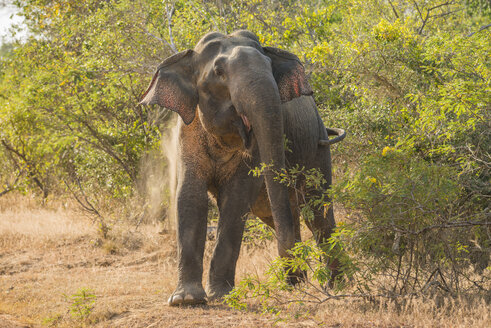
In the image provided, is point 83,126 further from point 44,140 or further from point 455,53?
point 455,53

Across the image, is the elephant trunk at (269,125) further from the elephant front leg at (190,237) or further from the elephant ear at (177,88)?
the elephant front leg at (190,237)

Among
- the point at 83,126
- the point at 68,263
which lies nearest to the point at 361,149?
the point at 68,263

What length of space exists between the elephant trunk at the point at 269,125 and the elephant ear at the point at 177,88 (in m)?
0.72

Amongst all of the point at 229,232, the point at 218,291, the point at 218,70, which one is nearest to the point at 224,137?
the point at 218,70

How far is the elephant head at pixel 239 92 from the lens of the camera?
6082 millimetres

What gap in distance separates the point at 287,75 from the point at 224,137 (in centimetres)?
101

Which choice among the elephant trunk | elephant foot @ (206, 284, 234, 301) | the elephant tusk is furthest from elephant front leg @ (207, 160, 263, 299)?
the elephant tusk

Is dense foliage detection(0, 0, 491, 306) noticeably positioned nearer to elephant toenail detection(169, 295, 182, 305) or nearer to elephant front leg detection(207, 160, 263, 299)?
elephant front leg detection(207, 160, 263, 299)

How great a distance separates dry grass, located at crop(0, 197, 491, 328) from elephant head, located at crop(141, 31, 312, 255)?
35.3 inches

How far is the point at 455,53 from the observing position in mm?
7941

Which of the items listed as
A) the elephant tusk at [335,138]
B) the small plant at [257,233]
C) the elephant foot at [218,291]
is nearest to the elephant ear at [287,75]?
the elephant tusk at [335,138]

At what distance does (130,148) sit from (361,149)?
4883 millimetres

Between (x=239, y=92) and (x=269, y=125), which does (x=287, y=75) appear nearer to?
(x=239, y=92)

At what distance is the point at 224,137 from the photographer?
22.2 feet
